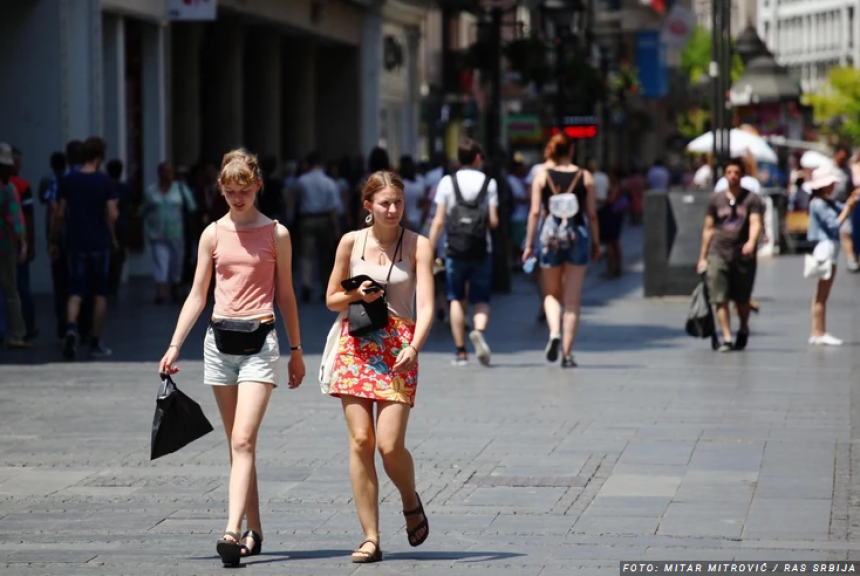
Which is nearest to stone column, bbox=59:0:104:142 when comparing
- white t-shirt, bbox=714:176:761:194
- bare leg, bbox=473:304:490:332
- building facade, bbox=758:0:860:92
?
white t-shirt, bbox=714:176:761:194

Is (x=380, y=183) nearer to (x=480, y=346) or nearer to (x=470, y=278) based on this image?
(x=480, y=346)

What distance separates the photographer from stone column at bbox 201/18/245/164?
1228 inches

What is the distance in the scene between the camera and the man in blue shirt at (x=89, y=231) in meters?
15.0

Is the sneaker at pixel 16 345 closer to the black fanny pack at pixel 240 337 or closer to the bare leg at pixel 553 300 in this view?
the bare leg at pixel 553 300

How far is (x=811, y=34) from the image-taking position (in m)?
170

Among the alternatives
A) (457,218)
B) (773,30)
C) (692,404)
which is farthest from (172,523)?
(773,30)

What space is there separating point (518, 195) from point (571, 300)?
478 inches

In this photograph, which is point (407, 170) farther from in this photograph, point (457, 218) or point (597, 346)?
point (457, 218)

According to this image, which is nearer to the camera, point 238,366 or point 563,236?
point 238,366

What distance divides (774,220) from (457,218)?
1836cm

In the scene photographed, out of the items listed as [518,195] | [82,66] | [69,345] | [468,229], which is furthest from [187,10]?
[468,229]

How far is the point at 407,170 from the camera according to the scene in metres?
21.7

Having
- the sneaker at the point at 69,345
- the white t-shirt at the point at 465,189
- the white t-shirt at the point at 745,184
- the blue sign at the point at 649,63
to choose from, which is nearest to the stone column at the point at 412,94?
the blue sign at the point at 649,63

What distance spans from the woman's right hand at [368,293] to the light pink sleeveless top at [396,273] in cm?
11
